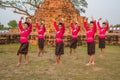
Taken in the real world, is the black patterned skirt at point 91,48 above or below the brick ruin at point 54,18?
below

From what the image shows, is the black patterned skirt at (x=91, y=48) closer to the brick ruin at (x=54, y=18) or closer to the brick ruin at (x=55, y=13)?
the brick ruin at (x=54, y=18)

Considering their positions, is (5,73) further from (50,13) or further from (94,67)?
(50,13)

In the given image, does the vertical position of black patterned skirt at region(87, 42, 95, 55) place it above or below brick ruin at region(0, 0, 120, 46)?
below

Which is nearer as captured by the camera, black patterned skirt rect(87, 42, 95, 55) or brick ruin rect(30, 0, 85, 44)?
black patterned skirt rect(87, 42, 95, 55)

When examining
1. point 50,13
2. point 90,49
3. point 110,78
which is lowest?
point 110,78

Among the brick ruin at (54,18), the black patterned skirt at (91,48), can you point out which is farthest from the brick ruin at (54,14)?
the black patterned skirt at (91,48)

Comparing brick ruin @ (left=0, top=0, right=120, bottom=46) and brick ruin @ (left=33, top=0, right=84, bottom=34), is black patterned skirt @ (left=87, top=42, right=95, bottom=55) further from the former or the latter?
brick ruin @ (left=33, top=0, right=84, bottom=34)

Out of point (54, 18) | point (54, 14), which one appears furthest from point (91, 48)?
point (54, 14)

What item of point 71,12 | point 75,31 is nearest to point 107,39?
point 71,12

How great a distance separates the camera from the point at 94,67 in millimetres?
9500

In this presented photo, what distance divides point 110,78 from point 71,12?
14708 millimetres

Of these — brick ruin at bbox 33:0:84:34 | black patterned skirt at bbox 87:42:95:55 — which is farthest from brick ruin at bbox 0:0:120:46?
black patterned skirt at bbox 87:42:95:55

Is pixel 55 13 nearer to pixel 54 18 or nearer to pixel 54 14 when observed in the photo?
pixel 54 14

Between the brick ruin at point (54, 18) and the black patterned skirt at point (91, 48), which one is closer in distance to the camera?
the black patterned skirt at point (91, 48)
